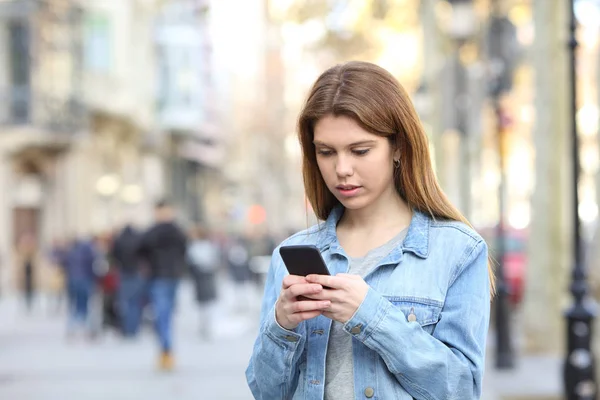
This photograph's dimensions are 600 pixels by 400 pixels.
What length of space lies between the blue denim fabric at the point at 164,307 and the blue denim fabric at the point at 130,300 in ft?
16.7

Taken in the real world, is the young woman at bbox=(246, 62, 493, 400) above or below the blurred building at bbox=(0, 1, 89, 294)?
below

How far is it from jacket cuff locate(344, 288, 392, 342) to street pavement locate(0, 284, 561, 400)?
28.2 ft

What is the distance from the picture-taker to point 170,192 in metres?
57.3

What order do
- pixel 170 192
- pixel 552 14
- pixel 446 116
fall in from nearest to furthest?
pixel 552 14 → pixel 446 116 → pixel 170 192

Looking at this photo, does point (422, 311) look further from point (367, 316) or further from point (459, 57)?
point (459, 57)

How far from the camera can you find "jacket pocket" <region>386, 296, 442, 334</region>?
2926 millimetres

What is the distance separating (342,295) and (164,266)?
39.4 ft

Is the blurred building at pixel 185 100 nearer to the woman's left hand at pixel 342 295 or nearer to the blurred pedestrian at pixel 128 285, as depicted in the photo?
the blurred pedestrian at pixel 128 285

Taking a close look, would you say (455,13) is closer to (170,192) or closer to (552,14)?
(552,14)

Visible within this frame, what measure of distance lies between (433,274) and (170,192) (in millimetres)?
54717

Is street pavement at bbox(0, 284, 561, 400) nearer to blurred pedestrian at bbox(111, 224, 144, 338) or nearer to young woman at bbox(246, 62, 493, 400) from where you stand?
blurred pedestrian at bbox(111, 224, 144, 338)

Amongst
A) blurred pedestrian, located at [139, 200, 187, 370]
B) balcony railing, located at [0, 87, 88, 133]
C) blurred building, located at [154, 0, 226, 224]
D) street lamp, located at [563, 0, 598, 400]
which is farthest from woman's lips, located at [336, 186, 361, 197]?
blurred building, located at [154, 0, 226, 224]

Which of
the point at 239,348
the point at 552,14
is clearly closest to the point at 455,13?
the point at 552,14

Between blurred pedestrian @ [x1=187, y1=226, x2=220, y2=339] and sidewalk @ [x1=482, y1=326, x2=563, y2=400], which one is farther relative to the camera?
blurred pedestrian @ [x1=187, y1=226, x2=220, y2=339]
